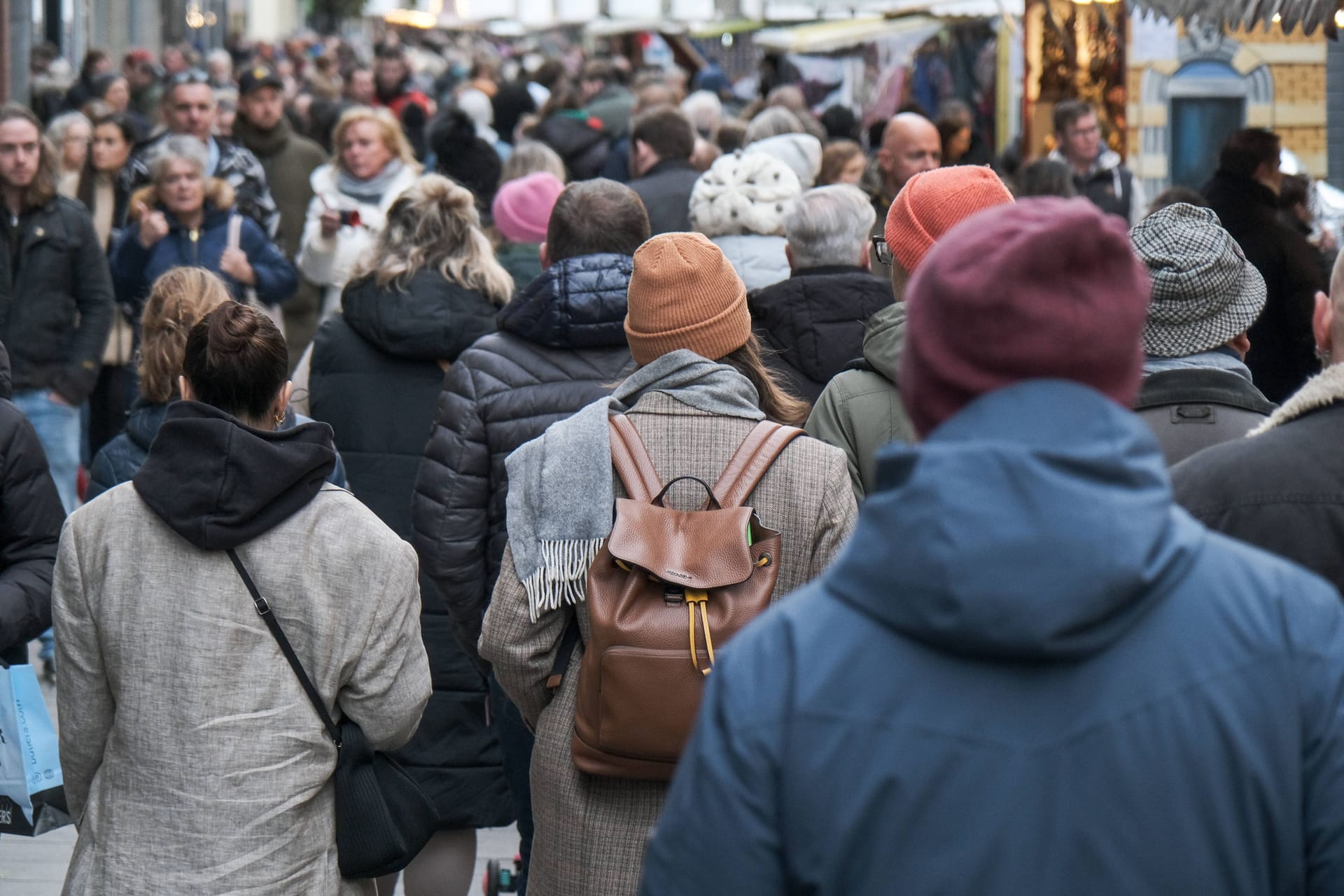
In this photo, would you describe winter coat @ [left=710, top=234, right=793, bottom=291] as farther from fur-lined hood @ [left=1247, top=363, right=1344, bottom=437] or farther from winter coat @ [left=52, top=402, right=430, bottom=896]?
fur-lined hood @ [left=1247, top=363, right=1344, bottom=437]

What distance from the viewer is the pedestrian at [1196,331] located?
3.42 metres

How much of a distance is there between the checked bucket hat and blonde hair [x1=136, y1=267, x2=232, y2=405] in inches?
87.2

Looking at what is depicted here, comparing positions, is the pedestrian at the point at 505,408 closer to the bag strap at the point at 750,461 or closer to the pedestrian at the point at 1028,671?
the bag strap at the point at 750,461

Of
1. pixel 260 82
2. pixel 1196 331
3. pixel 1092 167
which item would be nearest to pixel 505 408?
pixel 1196 331

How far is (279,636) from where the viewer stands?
10.5ft

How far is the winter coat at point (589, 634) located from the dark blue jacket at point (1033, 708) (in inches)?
56.6

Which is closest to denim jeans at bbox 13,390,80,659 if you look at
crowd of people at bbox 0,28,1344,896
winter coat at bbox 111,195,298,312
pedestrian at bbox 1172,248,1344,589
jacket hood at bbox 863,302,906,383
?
crowd of people at bbox 0,28,1344,896

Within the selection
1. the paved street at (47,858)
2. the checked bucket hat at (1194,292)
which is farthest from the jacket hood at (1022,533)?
the paved street at (47,858)

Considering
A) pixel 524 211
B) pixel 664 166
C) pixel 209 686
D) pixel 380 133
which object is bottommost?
pixel 209 686

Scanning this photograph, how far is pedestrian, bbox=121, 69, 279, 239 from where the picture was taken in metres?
8.92

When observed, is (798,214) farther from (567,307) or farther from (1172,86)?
(1172,86)

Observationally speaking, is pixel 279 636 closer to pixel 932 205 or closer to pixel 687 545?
pixel 687 545

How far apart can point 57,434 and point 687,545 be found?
530 centimetres

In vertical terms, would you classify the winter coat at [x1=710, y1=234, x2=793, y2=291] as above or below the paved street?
above
